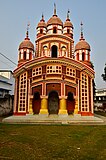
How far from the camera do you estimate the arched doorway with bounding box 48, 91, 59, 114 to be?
24.3 m

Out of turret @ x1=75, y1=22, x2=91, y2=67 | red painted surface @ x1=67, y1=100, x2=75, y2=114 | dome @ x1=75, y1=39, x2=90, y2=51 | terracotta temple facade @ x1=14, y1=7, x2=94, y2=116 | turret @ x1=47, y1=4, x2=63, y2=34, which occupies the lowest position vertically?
red painted surface @ x1=67, y1=100, x2=75, y2=114

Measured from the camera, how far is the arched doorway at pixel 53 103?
24347 mm

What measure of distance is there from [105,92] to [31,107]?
160 feet

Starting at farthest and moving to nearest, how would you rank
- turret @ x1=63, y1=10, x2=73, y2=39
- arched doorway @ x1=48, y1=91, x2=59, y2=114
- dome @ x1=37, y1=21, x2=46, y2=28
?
1. dome @ x1=37, y1=21, x2=46, y2=28
2. turret @ x1=63, y1=10, x2=73, y2=39
3. arched doorway @ x1=48, y1=91, x2=59, y2=114

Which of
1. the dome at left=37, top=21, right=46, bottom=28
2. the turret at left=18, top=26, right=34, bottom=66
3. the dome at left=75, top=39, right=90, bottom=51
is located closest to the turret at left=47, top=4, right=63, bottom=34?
the dome at left=37, top=21, right=46, bottom=28

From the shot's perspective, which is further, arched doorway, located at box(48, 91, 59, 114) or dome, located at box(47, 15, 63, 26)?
dome, located at box(47, 15, 63, 26)

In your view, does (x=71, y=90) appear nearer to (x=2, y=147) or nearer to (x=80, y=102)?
(x=80, y=102)

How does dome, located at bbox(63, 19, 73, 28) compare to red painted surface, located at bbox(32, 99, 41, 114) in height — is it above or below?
above

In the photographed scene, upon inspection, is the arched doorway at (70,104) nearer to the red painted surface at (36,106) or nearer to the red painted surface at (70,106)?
the red painted surface at (70,106)

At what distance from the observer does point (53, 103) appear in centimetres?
2455

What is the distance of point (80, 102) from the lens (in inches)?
894

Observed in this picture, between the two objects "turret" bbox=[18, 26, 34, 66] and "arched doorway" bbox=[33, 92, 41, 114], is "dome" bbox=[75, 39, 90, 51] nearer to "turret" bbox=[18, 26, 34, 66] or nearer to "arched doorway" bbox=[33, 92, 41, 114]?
"turret" bbox=[18, 26, 34, 66]

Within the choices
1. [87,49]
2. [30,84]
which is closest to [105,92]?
[87,49]

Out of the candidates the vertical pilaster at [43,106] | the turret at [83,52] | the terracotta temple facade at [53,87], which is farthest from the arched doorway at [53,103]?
the turret at [83,52]
